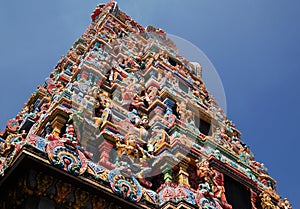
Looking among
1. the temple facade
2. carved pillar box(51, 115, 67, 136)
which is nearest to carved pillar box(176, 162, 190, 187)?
the temple facade

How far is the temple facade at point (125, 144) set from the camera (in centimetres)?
1029

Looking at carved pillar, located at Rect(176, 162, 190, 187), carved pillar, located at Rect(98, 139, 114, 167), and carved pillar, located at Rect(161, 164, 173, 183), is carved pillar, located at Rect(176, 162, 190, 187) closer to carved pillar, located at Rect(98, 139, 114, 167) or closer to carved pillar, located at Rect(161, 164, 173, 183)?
carved pillar, located at Rect(161, 164, 173, 183)

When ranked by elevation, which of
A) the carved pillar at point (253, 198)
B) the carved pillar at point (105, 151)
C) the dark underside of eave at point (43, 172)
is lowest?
the dark underside of eave at point (43, 172)

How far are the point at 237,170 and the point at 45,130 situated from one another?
24.5 feet

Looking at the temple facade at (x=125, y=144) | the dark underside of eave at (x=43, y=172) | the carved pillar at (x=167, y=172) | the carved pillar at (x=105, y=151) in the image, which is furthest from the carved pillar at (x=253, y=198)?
the dark underside of eave at (x=43, y=172)

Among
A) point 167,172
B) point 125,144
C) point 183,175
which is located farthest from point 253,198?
point 125,144

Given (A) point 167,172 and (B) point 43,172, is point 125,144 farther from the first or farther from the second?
(B) point 43,172

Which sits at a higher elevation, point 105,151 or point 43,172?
point 105,151

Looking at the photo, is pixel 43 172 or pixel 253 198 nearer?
pixel 43 172

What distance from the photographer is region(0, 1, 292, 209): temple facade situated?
33.8ft

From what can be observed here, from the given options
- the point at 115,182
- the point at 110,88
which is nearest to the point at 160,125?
the point at 110,88

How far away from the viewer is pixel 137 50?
23297mm

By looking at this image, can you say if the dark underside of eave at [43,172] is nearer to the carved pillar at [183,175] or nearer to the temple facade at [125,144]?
the temple facade at [125,144]

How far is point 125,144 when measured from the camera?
13.6 meters
